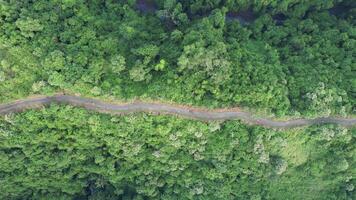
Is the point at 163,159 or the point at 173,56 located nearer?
the point at 173,56

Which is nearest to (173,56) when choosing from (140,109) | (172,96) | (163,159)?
(172,96)

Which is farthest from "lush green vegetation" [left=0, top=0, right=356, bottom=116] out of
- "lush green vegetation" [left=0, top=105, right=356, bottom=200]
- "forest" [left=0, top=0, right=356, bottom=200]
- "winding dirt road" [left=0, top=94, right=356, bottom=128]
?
"lush green vegetation" [left=0, top=105, right=356, bottom=200]

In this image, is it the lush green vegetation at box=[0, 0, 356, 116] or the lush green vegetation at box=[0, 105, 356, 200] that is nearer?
the lush green vegetation at box=[0, 0, 356, 116]

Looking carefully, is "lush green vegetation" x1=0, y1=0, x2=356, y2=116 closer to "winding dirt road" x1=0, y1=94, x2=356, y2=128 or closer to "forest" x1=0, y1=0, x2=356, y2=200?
"forest" x1=0, y1=0, x2=356, y2=200

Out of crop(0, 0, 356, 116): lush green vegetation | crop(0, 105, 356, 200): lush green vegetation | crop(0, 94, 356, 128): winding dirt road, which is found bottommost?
crop(0, 105, 356, 200): lush green vegetation

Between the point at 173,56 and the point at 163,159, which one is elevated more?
the point at 173,56

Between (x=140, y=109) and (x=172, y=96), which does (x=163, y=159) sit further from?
(x=172, y=96)
